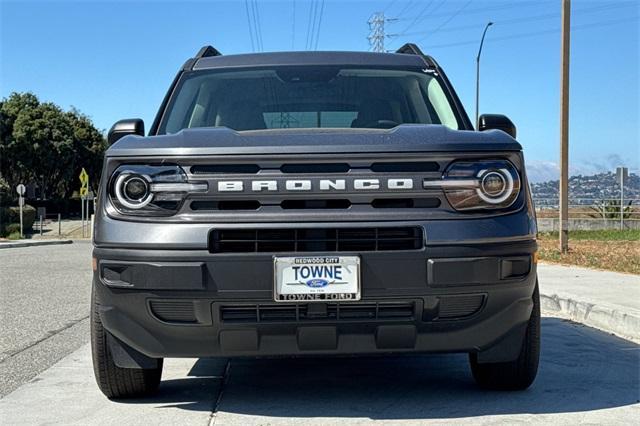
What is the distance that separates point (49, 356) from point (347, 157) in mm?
3371

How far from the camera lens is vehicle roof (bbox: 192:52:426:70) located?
4840 millimetres

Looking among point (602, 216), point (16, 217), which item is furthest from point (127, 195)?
point (16, 217)

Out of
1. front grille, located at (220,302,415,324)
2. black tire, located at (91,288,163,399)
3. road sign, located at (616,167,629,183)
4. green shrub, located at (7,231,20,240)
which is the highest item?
road sign, located at (616,167,629,183)

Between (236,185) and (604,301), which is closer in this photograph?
(236,185)

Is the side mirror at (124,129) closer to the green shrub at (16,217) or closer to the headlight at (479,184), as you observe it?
the headlight at (479,184)

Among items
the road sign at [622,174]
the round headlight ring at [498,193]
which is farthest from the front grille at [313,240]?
the road sign at [622,174]

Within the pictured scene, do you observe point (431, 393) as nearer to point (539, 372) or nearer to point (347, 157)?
point (539, 372)

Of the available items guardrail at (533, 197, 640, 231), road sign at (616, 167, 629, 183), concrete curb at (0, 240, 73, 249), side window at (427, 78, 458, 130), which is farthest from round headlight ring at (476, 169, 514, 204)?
guardrail at (533, 197, 640, 231)

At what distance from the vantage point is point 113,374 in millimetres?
3832

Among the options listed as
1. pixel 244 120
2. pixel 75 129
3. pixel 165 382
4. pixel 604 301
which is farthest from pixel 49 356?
pixel 75 129

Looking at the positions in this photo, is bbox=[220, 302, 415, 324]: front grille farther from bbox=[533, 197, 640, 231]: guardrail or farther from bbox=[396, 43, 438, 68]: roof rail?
bbox=[533, 197, 640, 231]: guardrail

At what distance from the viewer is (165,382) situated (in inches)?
177

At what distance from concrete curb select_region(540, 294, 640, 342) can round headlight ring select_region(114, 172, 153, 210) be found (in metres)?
4.42

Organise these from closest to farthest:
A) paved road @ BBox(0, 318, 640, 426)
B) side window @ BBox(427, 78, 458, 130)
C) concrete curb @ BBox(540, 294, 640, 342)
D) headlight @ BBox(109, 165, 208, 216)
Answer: headlight @ BBox(109, 165, 208, 216)
paved road @ BBox(0, 318, 640, 426)
side window @ BBox(427, 78, 458, 130)
concrete curb @ BBox(540, 294, 640, 342)
